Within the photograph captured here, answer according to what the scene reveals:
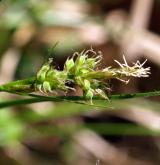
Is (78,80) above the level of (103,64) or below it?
below

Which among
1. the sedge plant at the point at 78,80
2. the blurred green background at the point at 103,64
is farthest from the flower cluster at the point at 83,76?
the blurred green background at the point at 103,64

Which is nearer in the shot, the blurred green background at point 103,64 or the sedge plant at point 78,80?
the sedge plant at point 78,80

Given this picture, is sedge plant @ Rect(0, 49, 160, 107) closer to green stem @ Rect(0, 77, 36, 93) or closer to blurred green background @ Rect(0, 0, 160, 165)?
green stem @ Rect(0, 77, 36, 93)

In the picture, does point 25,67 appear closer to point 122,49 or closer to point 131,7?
point 122,49

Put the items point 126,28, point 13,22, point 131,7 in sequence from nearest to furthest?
point 13,22 → point 126,28 → point 131,7

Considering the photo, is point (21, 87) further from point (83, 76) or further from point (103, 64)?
point (103, 64)

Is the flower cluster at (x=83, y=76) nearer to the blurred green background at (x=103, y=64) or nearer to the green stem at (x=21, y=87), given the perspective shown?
the green stem at (x=21, y=87)

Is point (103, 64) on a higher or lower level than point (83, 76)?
higher

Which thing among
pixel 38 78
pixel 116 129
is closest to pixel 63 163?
pixel 116 129

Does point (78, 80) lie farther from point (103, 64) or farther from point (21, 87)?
point (103, 64)

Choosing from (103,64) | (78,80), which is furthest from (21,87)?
(103,64)

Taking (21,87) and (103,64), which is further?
(103,64)
